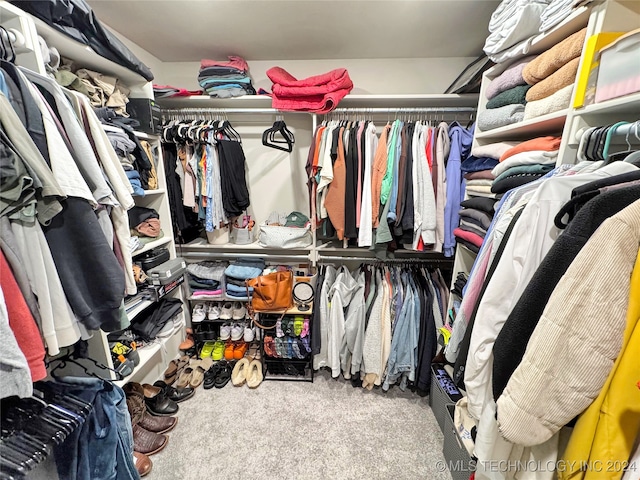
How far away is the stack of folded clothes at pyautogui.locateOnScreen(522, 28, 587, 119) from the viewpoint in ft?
2.87

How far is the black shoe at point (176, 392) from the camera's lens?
1.76m

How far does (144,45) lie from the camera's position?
174 centimetres

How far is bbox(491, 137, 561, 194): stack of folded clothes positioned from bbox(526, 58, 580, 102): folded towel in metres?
0.17

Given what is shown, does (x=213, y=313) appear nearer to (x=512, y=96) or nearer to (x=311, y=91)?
(x=311, y=91)

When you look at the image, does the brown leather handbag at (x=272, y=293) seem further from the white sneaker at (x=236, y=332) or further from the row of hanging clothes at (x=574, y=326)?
the row of hanging clothes at (x=574, y=326)

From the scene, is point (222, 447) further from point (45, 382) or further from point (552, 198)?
point (552, 198)

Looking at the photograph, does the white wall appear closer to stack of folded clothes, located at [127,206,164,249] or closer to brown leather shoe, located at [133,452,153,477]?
stack of folded clothes, located at [127,206,164,249]

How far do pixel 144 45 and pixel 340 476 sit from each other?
9.28 feet

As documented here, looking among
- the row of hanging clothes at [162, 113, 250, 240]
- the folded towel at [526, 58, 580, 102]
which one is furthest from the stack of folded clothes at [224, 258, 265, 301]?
the folded towel at [526, 58, 580, 102]

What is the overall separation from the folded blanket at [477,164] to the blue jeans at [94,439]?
6.29 ft

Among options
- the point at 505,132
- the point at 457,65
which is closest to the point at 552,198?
the point at 505,132

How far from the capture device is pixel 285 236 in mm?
1868

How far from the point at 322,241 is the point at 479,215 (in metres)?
1.11

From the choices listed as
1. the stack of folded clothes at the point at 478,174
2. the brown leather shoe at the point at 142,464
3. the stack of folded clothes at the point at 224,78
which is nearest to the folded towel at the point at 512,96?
the stack of folded clothes at the point at 478,174
